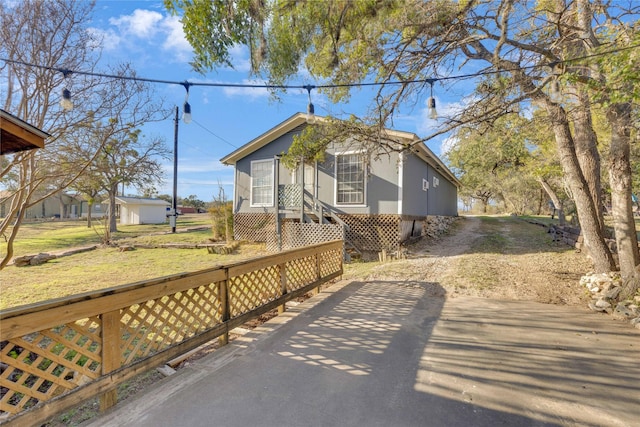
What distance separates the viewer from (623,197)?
534 cm

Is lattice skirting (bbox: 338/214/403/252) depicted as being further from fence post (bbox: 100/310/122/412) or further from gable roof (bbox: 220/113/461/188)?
fence post (bbox: 100/310/122/412)

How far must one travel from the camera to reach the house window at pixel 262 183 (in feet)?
40.0

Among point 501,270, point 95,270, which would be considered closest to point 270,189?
point 95,270

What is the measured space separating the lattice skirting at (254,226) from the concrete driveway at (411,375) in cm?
762

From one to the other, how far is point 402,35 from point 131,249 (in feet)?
43.2

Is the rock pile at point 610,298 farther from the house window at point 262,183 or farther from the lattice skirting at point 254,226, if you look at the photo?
the house window at point 262,183

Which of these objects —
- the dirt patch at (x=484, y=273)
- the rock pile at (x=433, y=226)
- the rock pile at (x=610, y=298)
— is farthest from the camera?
the rock pile at (x=433, y=226)

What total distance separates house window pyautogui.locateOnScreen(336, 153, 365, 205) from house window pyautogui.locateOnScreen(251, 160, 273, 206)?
2.97m

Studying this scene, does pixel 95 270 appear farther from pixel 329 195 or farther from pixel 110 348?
pixel 110 348

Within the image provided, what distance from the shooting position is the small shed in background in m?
29.0

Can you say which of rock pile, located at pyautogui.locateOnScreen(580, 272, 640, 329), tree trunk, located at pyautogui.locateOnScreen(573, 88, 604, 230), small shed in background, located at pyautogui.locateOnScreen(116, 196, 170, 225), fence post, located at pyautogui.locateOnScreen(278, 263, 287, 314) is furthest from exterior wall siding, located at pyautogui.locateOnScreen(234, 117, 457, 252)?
small shed in background, located at pyautogui.locateOnScreen(116, 196, 170, 225)

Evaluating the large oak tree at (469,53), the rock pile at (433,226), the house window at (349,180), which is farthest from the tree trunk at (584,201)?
the rock pile at (433,226)

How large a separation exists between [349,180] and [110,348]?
29.8 feet

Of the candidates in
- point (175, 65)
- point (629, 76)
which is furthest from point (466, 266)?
point (175, 65)
